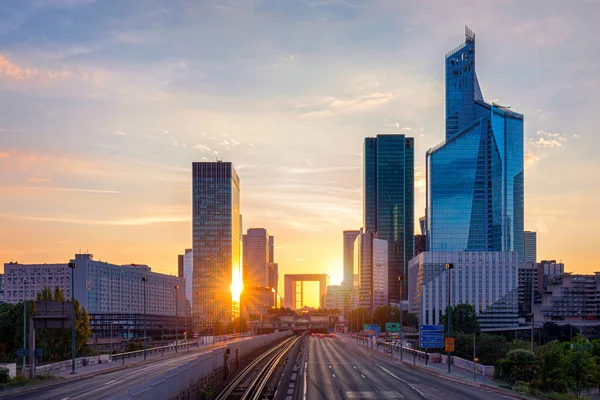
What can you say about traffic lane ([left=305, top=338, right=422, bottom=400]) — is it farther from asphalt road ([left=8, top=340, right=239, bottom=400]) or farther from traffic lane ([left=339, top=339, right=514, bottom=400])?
asphalt road ([left=8, top=340, right=239, bottom=400])

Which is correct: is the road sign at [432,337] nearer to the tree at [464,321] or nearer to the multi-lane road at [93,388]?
the multi-lane road at [93,388]

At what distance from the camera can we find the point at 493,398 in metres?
45.8

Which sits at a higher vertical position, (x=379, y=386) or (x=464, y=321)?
(x=379, y=386)

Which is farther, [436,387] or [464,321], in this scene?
[464,321]

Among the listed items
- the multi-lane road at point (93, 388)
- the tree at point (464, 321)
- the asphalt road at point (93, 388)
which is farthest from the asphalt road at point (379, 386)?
the tree at point (464, 321)

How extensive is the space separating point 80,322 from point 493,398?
63.7m

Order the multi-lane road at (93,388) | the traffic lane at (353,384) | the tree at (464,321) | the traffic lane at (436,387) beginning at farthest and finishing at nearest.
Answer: the tree at (464,321) → the traffic lane at (353,384) → the traffic lane at (436,387) → the multi-lane road at (93,388)

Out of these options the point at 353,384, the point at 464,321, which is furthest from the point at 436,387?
the point at 464,321

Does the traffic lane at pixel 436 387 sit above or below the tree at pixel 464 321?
above

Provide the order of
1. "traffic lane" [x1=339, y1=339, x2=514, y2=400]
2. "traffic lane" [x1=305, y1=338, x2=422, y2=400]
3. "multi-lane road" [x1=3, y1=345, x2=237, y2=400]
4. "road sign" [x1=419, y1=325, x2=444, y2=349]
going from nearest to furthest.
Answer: "multi-lane road" [x1=3, y1=345, x2=237, y2=400] → "traffic lane" [x1=339, y1=339, x2=514, y2=400] → "traffic lane" [x1=305, y1=338, x2=422, y2=400] → "road sign" [x1=419, y1=325, x2=444, y2=349]

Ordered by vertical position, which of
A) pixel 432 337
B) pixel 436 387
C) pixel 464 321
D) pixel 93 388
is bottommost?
pixel 464 321

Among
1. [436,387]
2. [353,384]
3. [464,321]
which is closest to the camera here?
[436,387]

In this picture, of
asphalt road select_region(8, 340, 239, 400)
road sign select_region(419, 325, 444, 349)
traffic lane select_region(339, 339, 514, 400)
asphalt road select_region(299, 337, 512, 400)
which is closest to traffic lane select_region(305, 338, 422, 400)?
asphalt road select_region(299, 337, 512, 400)

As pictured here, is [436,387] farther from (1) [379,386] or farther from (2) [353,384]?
(2) [353,384]
